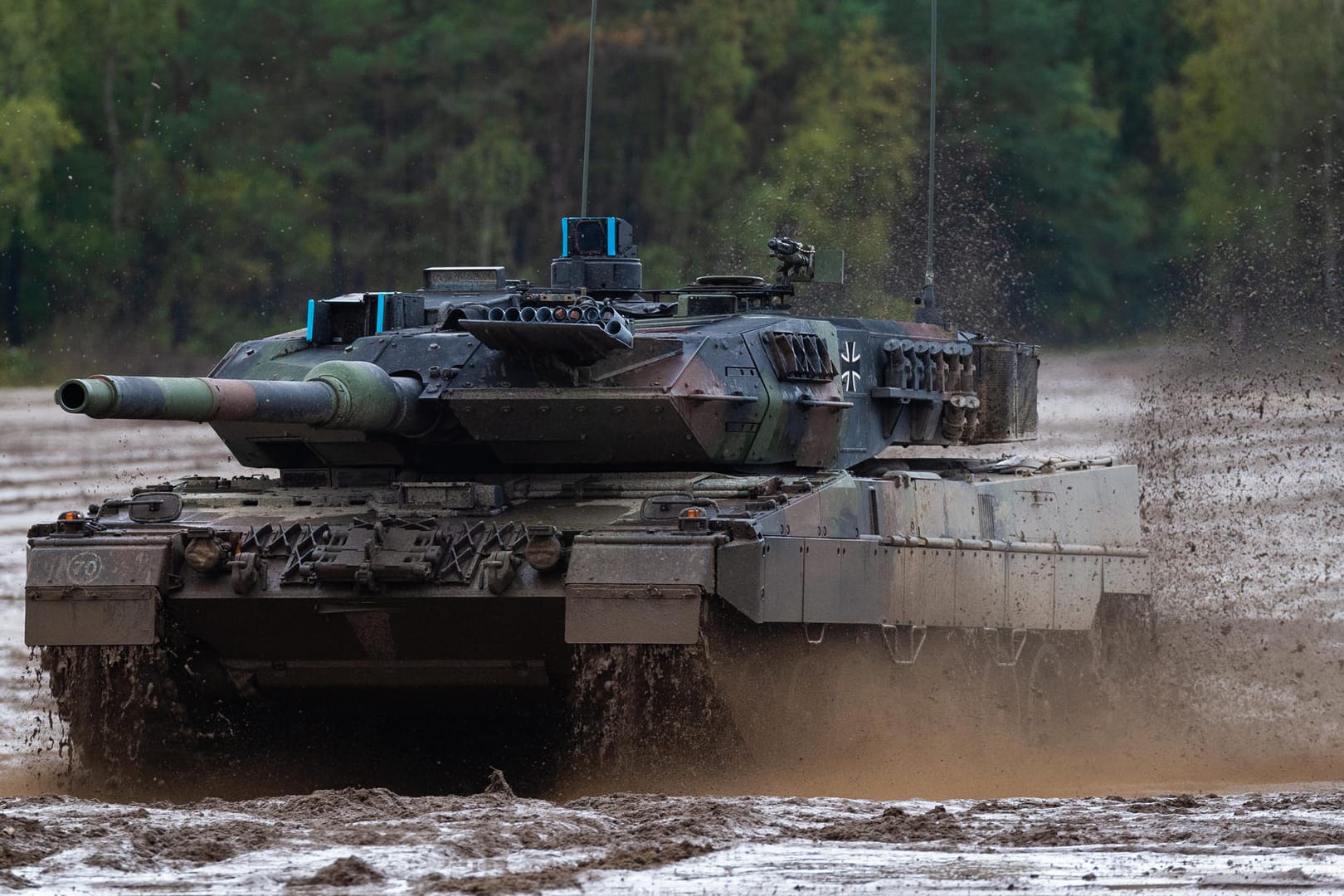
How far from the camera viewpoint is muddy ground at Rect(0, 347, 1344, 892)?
10.7 m

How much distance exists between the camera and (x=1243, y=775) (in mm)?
16406

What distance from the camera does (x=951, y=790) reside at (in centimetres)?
1523

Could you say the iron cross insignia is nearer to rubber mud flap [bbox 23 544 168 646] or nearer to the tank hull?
the tank hull

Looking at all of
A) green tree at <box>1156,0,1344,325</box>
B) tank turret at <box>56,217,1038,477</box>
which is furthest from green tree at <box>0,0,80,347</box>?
green tree at <box>1156,0,1344,325</box>

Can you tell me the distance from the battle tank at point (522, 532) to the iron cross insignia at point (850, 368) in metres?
0.03

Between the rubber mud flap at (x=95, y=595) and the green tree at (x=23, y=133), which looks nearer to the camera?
the rubber mud flap at (x=95, y=595)

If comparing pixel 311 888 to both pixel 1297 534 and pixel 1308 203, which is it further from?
pixel 1308 203

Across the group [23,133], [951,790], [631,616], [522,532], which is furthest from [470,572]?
[23,133]

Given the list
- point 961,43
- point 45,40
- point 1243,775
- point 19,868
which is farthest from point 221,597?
point 961,43

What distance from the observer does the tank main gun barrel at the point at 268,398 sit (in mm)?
11961

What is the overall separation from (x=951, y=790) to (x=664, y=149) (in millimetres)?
17869

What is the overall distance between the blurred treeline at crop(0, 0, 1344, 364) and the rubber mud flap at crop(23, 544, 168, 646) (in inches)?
495

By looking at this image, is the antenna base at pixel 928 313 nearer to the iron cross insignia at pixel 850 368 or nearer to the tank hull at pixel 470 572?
the iron cross insignia at pixel 850 368

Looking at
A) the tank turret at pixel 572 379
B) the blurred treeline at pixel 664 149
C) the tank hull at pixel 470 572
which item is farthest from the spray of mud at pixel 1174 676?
the blurred treeline at pixel 664 149
